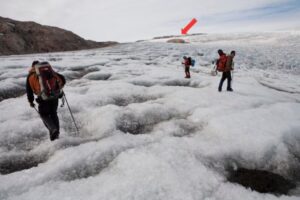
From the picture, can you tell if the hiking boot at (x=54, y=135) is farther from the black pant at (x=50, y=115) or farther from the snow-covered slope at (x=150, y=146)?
the snow-covered slope at (x=150, y=146)

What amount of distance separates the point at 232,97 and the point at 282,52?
26050 millimetres

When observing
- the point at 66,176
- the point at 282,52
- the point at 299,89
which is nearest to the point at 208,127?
the point at 66,176

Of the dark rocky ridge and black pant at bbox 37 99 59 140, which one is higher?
the dark rocky ridge

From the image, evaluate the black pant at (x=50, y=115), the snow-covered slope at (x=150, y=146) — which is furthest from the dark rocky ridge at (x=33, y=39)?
the black pant at (x=50, y=115)

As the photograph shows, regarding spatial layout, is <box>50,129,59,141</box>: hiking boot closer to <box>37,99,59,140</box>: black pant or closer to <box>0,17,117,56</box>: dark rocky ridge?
<box>37,99,59,140</box>: black pant

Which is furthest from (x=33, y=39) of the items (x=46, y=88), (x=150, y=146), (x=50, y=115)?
(x=150, y=146)

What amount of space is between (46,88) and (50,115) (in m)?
0.97

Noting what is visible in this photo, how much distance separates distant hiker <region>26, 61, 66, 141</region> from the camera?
5.65m

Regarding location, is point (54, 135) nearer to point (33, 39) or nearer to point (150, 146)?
point (150, 146)

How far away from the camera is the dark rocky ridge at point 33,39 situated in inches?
1688

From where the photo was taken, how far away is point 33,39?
4681cm

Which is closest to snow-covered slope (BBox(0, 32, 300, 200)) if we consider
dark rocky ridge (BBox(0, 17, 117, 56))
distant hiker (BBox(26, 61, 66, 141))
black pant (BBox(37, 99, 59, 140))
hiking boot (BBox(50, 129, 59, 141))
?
hiking boot (BBox(50, 129, 59, 141))

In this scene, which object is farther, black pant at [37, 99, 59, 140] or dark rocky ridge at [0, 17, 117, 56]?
dark rocky ridge at [0, 17, 117, 56]

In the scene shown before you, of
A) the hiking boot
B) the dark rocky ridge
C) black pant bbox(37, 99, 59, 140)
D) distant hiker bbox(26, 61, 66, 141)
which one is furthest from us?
the dark rocky ridge
